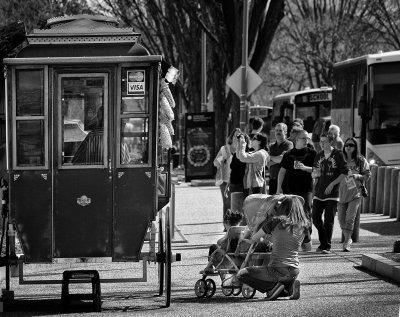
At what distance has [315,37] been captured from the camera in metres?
50.5

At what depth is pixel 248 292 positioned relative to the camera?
11633 mm

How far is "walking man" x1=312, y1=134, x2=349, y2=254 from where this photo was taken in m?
15.8

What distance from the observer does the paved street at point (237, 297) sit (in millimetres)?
10742

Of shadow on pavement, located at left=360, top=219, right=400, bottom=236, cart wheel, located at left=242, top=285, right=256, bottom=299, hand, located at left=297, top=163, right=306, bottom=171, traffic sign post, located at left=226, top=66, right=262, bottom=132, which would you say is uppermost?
traffic sign post, located at left=226, top=66, right=262, bottom=132

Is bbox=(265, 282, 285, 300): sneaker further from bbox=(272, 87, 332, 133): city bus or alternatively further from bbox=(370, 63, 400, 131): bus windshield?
bbox=(272, 87, 332, 133): city bus

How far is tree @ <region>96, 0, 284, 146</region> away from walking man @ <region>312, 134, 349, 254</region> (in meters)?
10.1

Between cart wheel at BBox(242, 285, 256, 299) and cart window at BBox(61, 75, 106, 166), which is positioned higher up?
cart window at BBox(61, 75, 106, 166)

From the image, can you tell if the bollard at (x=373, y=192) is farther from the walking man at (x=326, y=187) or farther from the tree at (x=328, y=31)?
the tree at (x=328, y=31)

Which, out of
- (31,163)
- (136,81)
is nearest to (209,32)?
(136,81)

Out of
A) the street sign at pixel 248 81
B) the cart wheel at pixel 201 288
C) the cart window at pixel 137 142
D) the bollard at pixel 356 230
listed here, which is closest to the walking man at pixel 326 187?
the bollard at pixel 356 230

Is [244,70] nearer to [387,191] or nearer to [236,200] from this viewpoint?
[387,191]

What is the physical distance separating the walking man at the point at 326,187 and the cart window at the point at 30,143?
572 cm

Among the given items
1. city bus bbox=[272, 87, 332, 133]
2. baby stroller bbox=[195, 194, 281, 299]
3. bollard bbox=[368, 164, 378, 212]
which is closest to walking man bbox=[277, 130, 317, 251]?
baby stroller bbox=[195, 194, 281, 299]

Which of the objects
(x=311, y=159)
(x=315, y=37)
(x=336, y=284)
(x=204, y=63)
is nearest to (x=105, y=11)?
(x=204, y=63)
